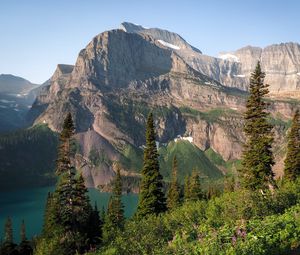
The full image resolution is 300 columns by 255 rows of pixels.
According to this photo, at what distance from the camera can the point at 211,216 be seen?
133 feet

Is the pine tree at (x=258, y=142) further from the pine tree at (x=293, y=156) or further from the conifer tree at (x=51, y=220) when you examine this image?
the conifer tree at (x=51, y=220)

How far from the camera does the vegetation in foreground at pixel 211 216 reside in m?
27.2

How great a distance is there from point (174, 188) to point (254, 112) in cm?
6227

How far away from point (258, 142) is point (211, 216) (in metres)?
20.9

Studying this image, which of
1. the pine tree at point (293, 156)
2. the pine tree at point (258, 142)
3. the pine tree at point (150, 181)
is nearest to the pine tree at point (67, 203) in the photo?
the pine tree at point (150, 181)

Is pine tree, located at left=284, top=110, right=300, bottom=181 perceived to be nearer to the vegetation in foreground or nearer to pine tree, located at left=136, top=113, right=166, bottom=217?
the vegetation in foreground

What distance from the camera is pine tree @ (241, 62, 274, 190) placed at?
188 feet

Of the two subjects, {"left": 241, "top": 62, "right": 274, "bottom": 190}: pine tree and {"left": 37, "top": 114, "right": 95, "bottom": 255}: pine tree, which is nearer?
{"left": 37, "top": 114, "right": 95, "bottom": 255}: pine tree

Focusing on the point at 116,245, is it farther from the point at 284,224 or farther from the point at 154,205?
the point at 154,205

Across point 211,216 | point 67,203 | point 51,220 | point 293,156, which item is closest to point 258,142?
point 211,216

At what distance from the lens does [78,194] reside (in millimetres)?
56062

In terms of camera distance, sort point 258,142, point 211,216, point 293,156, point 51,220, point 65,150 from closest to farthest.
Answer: point 211,216, point 65,150, point 258,142, point 51,220, point 293,156

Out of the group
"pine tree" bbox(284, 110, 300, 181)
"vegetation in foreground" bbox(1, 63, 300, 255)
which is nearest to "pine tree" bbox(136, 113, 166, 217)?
"vegetation in foreground" bbox(1, 63, 300, 255)

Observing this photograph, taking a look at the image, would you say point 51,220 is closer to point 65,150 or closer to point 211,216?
point 65,150
